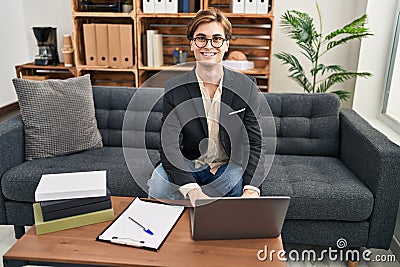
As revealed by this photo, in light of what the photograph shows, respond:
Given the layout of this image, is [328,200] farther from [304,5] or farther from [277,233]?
[304,5]

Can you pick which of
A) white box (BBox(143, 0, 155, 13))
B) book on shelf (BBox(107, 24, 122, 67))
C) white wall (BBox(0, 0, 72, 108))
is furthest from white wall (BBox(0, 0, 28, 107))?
white box (BBox(143, 0, 155, 13))

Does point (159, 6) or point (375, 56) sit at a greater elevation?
point (159, 6)

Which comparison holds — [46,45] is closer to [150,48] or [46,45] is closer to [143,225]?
[150,48]

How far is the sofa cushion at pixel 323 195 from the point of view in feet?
5.79

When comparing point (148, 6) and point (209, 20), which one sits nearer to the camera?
point (209, 20)

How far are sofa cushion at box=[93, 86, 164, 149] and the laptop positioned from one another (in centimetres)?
114

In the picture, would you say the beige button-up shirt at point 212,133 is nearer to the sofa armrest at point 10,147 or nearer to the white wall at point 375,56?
the sofa armrest at point 10,147

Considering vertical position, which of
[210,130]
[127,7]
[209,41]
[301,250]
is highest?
[127,7]

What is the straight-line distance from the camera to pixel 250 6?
9.36ft

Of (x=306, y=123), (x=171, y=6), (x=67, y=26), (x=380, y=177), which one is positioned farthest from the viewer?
(x=67, y=26)

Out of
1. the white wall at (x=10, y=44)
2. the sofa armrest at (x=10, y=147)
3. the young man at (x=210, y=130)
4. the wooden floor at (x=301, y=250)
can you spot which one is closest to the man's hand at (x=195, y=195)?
the young man at (x=210, y=130)

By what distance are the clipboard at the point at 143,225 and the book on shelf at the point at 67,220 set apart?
1.8 inches

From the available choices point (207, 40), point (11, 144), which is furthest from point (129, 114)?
point (207, 40)

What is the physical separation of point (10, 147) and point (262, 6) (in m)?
1.98
